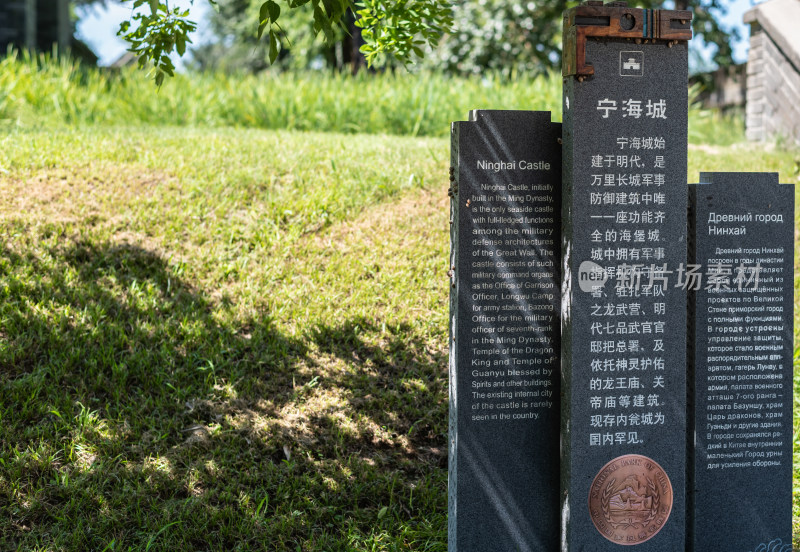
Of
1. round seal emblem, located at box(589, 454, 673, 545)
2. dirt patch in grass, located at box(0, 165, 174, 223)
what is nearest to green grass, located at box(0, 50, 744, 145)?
dirt patch in grass, located at box(0, 165, 174, 223)

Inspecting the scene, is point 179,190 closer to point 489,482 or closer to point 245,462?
point 245,462

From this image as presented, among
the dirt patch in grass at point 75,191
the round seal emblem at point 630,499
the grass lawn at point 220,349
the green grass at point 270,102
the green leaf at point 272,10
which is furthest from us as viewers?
the green grass at point 270,102

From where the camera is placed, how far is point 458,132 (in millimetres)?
3418

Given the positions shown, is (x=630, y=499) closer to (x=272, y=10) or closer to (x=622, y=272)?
(x=622, y=272)

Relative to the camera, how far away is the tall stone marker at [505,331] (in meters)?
3.45

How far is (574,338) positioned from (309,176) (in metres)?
4.15

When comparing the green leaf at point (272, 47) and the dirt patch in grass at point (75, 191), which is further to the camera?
the dirt patch in grass at point (75, 191)

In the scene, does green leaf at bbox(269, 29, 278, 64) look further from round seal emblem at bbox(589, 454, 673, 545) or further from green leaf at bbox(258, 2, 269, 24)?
round seal emblem at bbox(589, 454, 673, 545)

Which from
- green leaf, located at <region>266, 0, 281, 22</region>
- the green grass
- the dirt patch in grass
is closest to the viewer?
green leaf, located at <region>266, 0, 281, 22</region>

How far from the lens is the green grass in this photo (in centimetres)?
960

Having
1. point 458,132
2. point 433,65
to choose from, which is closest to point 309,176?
point 458,132

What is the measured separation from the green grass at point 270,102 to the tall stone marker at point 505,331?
6.25 meters

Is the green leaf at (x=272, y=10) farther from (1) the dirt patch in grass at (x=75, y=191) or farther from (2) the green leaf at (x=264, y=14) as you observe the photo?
(1) the dirt patch in grass at (x=75, y=191)

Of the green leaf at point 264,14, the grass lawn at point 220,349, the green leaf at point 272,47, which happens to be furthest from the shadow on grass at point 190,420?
the green leaf at point 264,14
